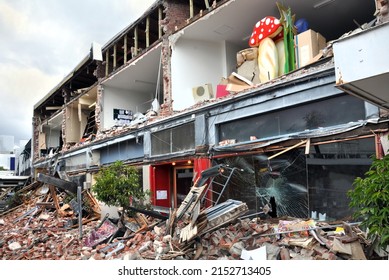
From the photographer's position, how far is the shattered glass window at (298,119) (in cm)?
670

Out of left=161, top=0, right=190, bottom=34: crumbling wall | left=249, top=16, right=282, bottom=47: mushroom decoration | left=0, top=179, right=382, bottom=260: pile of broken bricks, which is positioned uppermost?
left=161, top=0, right=190, bottom=34: crumbling wall

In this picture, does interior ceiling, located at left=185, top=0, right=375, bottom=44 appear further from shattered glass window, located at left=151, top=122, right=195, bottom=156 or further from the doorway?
the doorway

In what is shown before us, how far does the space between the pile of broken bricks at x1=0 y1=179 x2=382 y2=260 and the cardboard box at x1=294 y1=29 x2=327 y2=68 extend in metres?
4.24

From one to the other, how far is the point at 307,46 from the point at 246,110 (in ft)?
7.75

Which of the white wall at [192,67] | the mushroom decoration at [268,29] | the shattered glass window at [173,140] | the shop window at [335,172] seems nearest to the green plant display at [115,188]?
the shattered glass window at [173,140]

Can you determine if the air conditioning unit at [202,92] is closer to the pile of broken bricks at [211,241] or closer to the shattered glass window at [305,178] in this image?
the shattered glass window at [305,178]

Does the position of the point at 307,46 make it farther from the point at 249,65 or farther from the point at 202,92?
the point at 202,92

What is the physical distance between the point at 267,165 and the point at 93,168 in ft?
37.1

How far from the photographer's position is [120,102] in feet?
58.9

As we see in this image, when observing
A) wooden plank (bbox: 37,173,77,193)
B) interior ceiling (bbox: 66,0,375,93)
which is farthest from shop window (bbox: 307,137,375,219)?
wooden plank (bbox: 37,173,77,193)

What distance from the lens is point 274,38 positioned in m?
9.48

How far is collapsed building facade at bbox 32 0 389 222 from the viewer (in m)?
6.36
